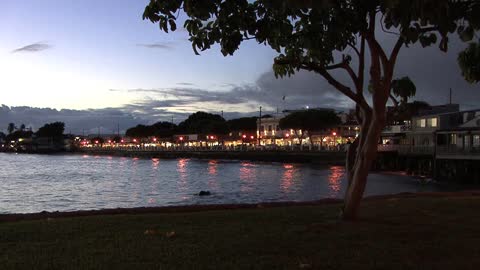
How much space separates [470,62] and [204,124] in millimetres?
165719

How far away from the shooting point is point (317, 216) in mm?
13289

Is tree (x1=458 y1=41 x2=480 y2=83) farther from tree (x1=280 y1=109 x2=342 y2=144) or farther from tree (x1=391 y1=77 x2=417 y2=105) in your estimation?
tree (x1=280 y1=109 x2=342 y2=144)

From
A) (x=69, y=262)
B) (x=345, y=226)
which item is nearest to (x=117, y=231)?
(x=69, y=262)

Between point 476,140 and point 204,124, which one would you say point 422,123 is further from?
point 204,124

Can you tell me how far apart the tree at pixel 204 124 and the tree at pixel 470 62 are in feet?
485

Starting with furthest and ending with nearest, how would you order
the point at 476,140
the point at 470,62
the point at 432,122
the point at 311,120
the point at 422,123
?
the point at 311,120 → the point at 422,123 → the point at 432,122 → the point at 476,140 → the point at 470,62

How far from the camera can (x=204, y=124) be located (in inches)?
7101

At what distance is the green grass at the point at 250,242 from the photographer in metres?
7.94

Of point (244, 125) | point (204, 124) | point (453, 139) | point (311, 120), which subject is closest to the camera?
point (453, 139)

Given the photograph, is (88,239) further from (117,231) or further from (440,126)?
(440,126)

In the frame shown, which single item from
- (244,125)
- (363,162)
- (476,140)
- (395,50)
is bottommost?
(363,162)

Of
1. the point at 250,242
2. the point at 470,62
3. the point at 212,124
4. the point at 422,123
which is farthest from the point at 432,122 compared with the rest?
the point at 212,124

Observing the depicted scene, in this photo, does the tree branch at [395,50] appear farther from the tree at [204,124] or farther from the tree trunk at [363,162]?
the tree at [204,124]

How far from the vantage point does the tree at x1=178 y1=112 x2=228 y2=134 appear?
165 meters
